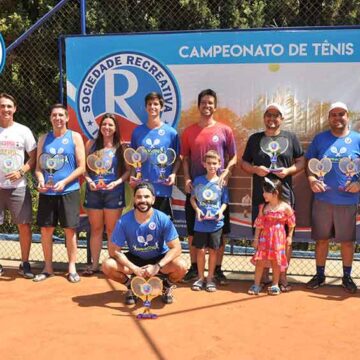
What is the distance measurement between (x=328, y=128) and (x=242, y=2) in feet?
17.2

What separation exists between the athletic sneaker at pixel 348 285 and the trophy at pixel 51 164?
3.12 meters

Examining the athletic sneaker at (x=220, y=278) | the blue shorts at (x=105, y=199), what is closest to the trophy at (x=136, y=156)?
the blue shorts at (x=105, y=199)

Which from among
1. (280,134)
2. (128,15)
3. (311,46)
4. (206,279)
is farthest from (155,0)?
(206,279)

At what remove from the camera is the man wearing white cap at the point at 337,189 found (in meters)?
5.21

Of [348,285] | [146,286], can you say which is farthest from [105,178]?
[348,285]

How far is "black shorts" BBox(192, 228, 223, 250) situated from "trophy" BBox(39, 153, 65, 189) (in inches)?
63.1

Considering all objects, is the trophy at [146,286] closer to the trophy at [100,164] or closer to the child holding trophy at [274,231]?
the child holding trophy at [274,231]

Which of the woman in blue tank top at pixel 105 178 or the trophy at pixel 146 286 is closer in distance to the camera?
the trophy at pixel 146 286

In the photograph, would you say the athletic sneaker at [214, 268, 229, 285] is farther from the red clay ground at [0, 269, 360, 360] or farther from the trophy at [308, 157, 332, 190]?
the trophy at [308, 157, 332, 190]

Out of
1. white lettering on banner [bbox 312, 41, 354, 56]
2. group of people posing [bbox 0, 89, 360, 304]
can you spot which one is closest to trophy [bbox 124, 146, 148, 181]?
group of people posing [bbox 0, 89, 360, 304]

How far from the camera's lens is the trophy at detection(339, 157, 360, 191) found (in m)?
5.16

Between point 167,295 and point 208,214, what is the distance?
0.89 meters

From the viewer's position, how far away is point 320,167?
5.22 m

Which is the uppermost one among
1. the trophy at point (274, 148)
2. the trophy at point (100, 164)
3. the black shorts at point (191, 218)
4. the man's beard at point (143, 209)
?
the trophy at point (274, 148)
